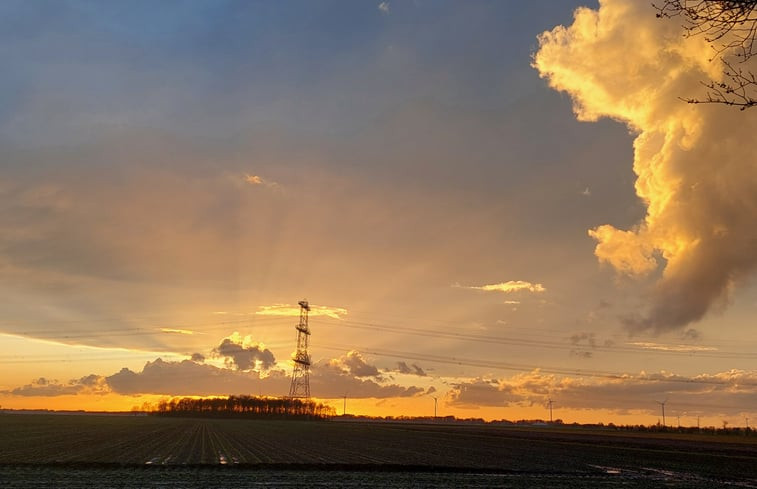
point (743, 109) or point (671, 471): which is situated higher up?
point (743, 109)

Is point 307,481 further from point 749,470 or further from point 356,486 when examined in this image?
point 749,470

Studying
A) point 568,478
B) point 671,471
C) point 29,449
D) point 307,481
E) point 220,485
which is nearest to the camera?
point 220,485

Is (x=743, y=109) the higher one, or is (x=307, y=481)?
(x=743, y=109)

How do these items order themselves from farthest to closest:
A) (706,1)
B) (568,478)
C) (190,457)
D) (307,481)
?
(190,457)
(568,478)
(307,481)
(706,1)

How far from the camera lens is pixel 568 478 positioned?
36.9m

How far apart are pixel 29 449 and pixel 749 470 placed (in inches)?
2323

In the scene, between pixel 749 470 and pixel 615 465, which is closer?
pixel 749 470

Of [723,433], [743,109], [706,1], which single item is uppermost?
[706,1]

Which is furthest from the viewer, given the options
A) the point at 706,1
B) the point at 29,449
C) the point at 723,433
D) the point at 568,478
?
the point at 723,433

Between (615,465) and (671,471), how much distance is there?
5.64 m

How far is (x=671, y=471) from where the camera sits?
144 feet

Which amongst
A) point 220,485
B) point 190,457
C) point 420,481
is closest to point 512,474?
point 420,481

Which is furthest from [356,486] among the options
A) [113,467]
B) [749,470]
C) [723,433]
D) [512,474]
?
[723,433]

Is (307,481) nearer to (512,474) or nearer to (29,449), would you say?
(512,474)
